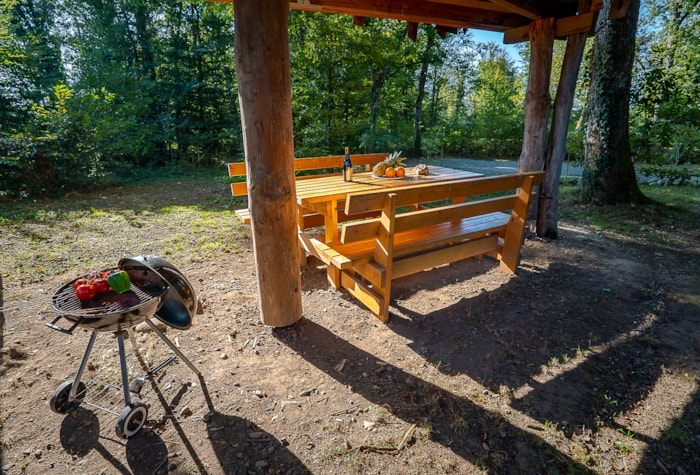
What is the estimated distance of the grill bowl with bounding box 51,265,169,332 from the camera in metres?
1.65

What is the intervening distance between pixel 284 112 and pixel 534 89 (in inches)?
155

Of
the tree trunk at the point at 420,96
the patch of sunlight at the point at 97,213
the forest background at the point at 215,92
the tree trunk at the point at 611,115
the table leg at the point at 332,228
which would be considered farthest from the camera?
the tree trunk at the point at 420,96

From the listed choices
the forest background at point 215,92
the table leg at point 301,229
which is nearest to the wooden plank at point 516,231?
the table leg at point 301,229

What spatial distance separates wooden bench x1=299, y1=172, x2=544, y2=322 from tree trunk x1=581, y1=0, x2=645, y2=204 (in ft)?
12.6

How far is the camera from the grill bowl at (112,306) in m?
1.65

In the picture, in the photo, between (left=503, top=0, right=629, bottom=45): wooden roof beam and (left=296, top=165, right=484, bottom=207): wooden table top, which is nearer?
(left=296, top=165, right=484, bottom=207): wooden table top

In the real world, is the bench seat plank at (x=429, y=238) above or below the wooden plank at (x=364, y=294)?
above

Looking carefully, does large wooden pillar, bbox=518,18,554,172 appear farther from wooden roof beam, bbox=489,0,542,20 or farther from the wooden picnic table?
the wooden picnic table

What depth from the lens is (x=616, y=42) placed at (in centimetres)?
588

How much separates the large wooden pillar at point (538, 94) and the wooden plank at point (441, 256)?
180cm

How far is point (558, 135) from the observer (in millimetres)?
4727

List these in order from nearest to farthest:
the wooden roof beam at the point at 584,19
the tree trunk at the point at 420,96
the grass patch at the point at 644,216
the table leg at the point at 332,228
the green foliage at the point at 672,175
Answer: the table leg at the point at 332,228
the wooden roof beam at the point at 584,19
the grass patch at the point at 644,216
the green foliage at the point at 672,175
the tree trunk at the point at 420,96

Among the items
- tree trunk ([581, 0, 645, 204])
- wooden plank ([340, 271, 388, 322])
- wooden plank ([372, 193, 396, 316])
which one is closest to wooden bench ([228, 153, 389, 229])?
wooden plank ([340, 271, 388, 322])

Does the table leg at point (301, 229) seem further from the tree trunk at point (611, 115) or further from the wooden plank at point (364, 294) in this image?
the tree trunk at point (611, 115)
